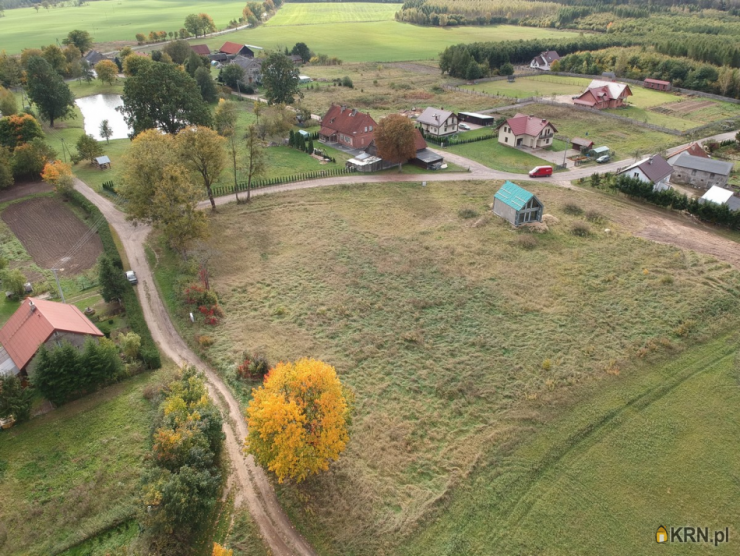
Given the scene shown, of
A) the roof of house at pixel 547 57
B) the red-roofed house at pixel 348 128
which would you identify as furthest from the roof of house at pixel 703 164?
the roof of house at pixel 547 57

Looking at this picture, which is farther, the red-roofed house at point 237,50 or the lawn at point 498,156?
the red-roofed house at point 237,50

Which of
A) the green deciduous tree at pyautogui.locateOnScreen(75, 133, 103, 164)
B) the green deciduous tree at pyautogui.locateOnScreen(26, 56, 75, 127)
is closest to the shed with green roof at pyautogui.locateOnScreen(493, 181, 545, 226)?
the green deciduous tree at pyautogui.locateOnScreen(75, 133, 103, 164)

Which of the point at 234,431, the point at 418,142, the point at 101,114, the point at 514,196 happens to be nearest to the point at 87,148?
the point at 101,114

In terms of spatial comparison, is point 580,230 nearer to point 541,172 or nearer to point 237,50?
point 541,172

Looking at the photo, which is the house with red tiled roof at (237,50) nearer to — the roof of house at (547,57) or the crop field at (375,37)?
the crop field at (375,37)

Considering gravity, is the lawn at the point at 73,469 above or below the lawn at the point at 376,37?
below

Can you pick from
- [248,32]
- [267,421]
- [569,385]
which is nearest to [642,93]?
[569,385]

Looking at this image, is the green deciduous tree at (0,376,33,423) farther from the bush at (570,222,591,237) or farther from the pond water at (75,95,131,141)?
the pond water at (75,95,131,141)
